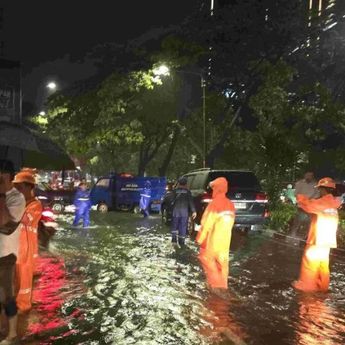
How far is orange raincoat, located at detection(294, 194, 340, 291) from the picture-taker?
360 inches

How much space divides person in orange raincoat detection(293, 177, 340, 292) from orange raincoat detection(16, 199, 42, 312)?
12.8 feet

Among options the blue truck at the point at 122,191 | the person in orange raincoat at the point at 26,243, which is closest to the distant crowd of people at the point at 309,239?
the person in orange raincoat at the point at 26,243

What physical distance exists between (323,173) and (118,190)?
63.9ft

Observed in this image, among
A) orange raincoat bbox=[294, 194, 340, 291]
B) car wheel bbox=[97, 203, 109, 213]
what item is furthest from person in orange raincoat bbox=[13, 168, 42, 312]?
car wheel bbox=[97, 203, 109, 213]

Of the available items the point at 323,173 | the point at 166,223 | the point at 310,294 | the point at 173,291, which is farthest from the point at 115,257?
the point at 323,173

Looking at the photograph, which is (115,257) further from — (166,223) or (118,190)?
(118,190)

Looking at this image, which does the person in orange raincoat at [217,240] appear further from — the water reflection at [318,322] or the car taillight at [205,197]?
the car taillight at [205,197]

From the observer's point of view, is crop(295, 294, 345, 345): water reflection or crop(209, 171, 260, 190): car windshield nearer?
crop(295, 294, 345, 345): water reflection

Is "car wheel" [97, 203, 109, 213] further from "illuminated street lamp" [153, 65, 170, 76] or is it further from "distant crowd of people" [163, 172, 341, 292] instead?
"distant crowd of people" [163, 172, 341, 292]

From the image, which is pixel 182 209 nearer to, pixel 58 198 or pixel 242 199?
pixel 242 199

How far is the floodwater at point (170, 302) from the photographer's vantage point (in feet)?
22.3

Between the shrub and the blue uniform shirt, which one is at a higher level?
the blue uniform shirt

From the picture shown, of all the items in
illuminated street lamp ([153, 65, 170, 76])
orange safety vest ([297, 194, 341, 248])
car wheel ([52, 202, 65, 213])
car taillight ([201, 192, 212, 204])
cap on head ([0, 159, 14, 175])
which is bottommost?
car wheel ([52, 202, 65, 213])

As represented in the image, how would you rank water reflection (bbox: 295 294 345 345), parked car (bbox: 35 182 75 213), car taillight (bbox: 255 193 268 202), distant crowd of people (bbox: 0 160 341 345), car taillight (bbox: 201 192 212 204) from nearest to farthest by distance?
distant crowd of people (bbox: 0 160 341 345), water reflection (bbox: 295 294 345 345), car taillight (bbox: 201 192 212 204), car taillight (bbox: 255 193 268 202), parked car (bbox: 35 182 75 213)
